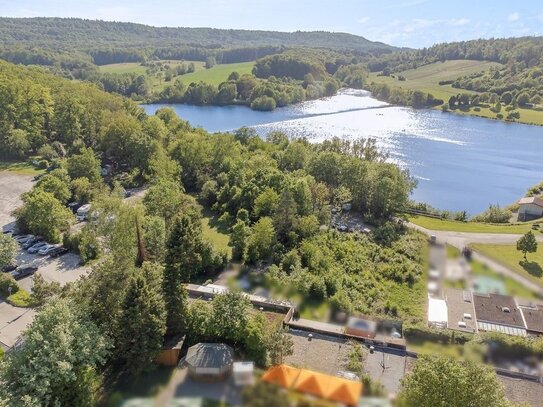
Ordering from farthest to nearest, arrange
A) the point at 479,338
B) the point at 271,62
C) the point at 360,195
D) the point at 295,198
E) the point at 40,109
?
the point at 271,62 → the point at 40,109 → the point at 360,195 → the point at 295,198 → the point at 479,338

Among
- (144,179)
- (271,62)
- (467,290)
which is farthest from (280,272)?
(271,62)

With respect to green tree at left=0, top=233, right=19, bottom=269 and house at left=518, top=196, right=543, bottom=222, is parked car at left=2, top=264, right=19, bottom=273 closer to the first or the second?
green tree at left=0, top=233, right=19, bottom=269

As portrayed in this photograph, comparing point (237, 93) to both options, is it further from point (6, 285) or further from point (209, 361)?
point (209, 361)

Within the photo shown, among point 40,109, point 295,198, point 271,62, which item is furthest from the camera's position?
point 271,62

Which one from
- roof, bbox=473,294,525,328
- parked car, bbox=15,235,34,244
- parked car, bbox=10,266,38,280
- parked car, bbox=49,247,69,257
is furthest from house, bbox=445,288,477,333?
parked car, bbox=15,235,34,244

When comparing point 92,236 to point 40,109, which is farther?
point 40,109

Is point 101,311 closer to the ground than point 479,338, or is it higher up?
higher up

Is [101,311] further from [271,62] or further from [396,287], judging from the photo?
[271,62]


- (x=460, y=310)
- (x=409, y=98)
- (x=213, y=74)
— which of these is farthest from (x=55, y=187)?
(x=213, y=74)
